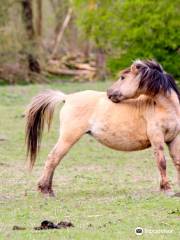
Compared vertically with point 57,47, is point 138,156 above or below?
above

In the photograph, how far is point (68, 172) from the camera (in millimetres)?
11766

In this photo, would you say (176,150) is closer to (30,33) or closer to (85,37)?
(85,37)

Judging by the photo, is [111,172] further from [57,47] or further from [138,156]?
[57,47]

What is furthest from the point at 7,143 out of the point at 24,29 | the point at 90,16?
the point at 24,29

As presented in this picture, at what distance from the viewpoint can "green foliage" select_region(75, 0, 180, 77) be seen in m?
28.9

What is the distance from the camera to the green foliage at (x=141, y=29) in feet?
94.9

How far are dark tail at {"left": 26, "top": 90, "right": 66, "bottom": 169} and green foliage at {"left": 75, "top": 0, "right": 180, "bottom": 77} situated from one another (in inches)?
760

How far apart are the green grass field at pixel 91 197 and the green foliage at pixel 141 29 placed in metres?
14.1

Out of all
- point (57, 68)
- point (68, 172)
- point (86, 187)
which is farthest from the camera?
point (57, 68)

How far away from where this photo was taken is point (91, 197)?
9.04 metres

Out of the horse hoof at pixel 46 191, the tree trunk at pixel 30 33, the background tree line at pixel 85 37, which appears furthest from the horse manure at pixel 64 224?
the tree trunk at pixel 30 33

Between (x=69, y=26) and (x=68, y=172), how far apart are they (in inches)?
1488

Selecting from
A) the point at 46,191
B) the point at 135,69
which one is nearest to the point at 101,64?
the point at 135,69

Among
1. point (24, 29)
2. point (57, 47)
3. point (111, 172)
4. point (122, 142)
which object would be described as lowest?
point (57, 47)
